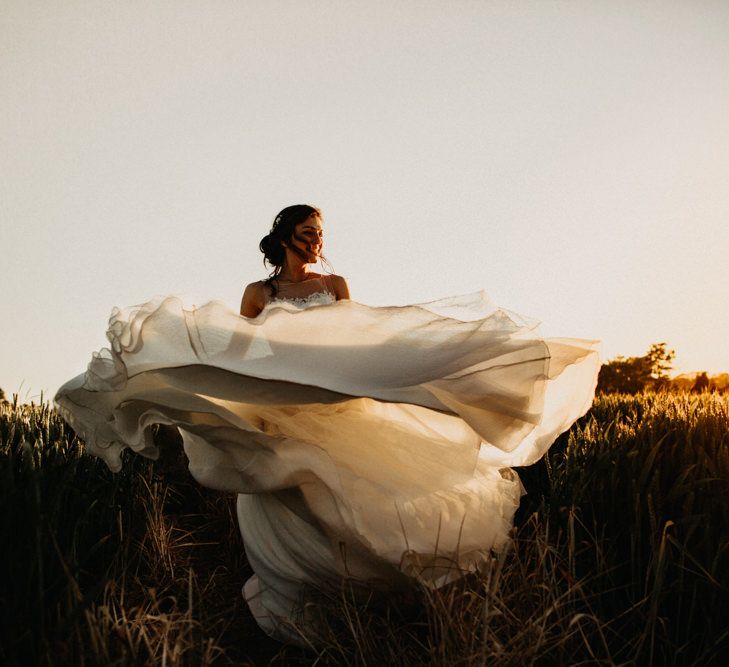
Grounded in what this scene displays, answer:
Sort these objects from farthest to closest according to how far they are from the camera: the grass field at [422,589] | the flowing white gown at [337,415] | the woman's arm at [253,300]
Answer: the woman's arm at [253,300] < the flowing white gown at [337,415] < the grass field at [422,589]

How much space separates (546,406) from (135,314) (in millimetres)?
2128

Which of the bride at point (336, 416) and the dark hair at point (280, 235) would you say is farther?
the dark hair at point (280, 235)

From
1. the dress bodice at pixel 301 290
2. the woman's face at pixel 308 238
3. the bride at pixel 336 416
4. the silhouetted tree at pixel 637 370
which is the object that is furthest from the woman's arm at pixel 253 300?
the silhouetted tree at pixel 637 370

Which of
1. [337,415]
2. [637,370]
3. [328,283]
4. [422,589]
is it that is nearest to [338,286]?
[328,283]

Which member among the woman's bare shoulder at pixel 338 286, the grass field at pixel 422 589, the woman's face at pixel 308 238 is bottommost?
the grass field at pixel 422 589

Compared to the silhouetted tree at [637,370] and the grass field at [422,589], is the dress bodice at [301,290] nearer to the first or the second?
the grass field at [422,589]

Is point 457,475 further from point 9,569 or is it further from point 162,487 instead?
point 162,487

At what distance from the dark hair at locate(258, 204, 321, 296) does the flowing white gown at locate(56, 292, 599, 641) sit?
6.21ft

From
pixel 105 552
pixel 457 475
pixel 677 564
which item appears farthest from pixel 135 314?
pixel 677 564

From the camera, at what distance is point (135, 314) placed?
299 cm

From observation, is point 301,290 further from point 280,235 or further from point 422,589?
point 422,589

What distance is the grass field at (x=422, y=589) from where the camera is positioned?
2.20 metres

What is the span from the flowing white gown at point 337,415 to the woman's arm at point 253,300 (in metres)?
1.68

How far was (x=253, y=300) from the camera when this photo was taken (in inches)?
185
